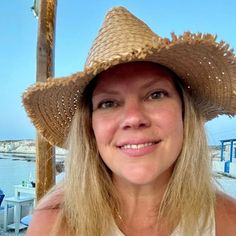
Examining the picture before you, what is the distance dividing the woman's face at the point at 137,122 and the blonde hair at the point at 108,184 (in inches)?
4.7

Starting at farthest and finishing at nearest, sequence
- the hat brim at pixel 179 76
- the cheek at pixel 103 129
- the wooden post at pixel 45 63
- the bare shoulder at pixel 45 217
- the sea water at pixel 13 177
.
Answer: the sea water at pixel 13 177
the wooden post at pixel 45 63
the bare shoulder at pixel 45 217
the cheek at pixel 103 129
the hat brim at pixel 179 76

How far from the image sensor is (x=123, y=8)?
1.08m

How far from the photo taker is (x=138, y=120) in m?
0.91

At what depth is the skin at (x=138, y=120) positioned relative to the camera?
94cm

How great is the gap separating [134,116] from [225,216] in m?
0.51

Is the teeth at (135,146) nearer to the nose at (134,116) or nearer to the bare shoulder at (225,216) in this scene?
the nose at (134,116)

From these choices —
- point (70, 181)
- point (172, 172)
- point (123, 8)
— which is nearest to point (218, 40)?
point (123, 8)

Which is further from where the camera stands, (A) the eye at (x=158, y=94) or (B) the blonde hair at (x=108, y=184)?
(B) the blonde hair at (x=108, y=184)

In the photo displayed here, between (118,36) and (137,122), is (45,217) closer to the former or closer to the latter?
(137,122)

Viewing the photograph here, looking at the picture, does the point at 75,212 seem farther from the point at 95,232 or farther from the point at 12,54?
the point at 12,54

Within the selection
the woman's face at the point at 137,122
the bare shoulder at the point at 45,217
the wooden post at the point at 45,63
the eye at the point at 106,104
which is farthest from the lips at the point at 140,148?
the wooden post at the point at 45,63

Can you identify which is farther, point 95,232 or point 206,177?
point 206,177

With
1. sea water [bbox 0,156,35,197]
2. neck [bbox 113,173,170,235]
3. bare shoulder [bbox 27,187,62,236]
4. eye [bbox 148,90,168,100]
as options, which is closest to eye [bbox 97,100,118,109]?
eye [bbox 148,90,168,100]

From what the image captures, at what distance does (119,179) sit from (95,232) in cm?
19
